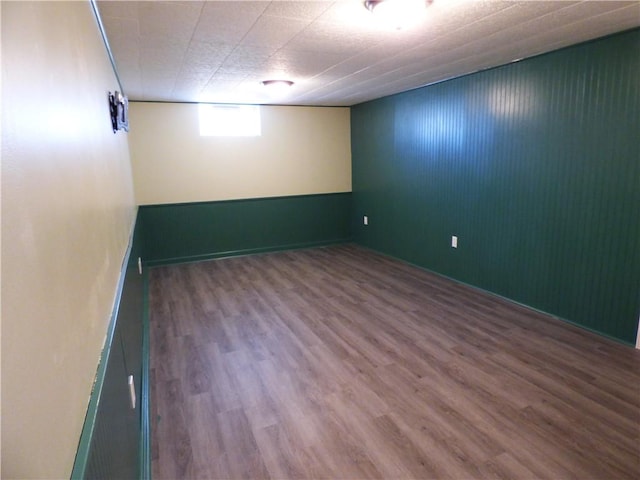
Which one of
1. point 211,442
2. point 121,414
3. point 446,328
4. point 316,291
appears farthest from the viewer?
point 316,291

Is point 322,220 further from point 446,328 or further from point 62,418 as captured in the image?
point 62,418

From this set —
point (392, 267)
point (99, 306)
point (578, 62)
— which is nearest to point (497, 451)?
point (99, 306)

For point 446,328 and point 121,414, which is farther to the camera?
point 446,328

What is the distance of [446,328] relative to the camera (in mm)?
3490

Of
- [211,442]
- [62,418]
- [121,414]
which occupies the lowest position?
[211,442]

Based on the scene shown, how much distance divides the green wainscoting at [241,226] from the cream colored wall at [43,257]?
16.4ft

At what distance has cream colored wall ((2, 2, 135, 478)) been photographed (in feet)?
1.54

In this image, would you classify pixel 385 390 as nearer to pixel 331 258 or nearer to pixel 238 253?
pixel 331 258

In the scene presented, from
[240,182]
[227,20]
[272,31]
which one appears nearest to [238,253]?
[240,182]

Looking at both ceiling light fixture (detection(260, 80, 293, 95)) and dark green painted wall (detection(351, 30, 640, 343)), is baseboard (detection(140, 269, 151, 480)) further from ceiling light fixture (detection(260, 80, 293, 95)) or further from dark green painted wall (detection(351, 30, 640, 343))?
dark green painted wall (detection(351, 30, 640, 343))

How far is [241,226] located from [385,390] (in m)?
4.28

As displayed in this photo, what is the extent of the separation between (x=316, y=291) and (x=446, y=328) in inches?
63.3

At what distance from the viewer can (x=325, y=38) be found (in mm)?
2744

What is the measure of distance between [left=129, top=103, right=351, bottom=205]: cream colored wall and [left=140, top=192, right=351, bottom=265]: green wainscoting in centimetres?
16
